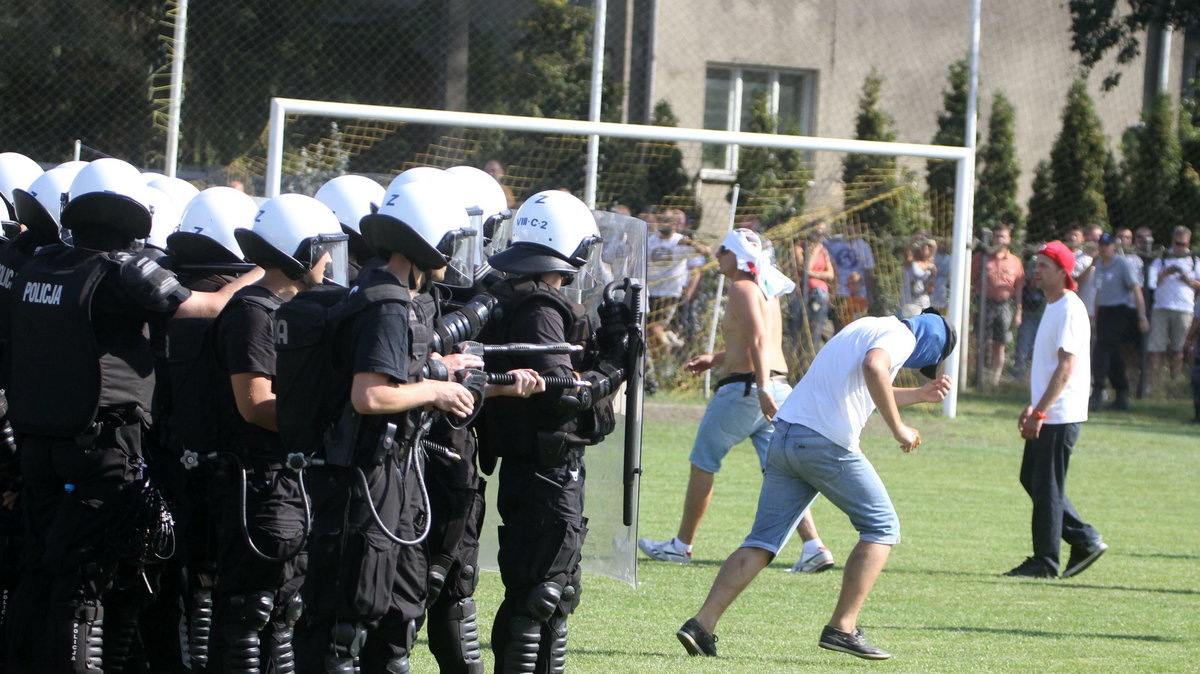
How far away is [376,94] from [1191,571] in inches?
471

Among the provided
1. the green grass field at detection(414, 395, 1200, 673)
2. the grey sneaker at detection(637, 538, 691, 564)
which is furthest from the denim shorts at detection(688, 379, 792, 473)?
the green grass field at detection(414, 395, 1200, 673)

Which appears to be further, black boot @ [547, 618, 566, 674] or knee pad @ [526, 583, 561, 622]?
black boot @ [547, 618, 566, 674]

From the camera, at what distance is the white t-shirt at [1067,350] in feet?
29.7

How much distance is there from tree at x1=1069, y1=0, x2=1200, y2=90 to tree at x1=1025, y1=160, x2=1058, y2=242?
2.02 metres

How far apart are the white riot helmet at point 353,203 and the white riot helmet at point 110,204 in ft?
3.09

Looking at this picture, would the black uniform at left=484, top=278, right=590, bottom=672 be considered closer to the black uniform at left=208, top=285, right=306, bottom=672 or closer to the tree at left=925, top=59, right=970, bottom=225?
the black uniform at left=208, top=285, right=306, bottom=672

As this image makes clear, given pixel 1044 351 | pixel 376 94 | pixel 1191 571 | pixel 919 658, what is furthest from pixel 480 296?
pixel 376 94

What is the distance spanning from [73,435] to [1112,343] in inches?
604

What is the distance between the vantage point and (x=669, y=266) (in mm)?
16969

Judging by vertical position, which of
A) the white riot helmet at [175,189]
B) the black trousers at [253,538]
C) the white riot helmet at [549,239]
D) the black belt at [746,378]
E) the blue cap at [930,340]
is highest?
the white riot helmet at [175,189]

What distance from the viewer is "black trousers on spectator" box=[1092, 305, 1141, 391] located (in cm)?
1845

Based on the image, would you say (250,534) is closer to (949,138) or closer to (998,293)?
(998,293)

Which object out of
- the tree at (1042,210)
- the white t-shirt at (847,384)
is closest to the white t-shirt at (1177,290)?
the tree at (1042,210)

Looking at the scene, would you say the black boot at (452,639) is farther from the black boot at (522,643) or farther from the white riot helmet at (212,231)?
the white riot helmet at (212,231)
